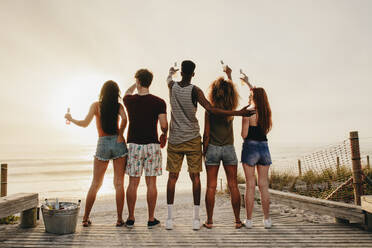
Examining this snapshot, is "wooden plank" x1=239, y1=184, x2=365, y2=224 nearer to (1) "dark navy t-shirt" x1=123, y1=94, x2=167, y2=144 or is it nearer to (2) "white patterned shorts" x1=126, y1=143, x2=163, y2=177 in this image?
(2) "white patterned shorts" x1=126, y1=143, x2=163, y2=177

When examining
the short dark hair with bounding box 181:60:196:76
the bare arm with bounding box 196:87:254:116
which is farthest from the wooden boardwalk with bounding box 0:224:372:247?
the short dark hair with bounding box 181:60:196:76

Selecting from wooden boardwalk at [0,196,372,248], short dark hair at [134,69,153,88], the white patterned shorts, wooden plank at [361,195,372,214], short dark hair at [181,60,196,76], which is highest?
short dark hair at [181,60,196,76]

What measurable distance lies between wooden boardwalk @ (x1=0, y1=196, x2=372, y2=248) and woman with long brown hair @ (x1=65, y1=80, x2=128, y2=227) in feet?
1.70

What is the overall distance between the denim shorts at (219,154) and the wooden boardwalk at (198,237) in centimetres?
97

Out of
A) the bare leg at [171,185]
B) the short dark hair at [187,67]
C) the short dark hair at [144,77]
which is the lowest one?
the bare leg at [171,185]

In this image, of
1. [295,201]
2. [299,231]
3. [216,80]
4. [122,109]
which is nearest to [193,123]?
[216,80]

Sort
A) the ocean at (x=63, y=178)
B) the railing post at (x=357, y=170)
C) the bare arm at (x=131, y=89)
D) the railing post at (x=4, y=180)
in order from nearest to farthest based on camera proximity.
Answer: the bare arm at (x=131, y=89)
the railing post at (x=357, y=170)
the railing post at (x=4, y=180)
the ocean at (x=63, y=178)

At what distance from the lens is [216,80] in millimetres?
4262

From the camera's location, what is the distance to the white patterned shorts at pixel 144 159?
13.6 ft

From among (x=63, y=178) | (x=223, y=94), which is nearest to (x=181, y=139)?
(x=223, y=94)

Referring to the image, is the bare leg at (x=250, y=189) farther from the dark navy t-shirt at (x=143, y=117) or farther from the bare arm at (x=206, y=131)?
the dark navy t-shirt at (x=143, y=117)

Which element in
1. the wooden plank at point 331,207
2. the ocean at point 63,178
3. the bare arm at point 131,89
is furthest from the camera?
the ocean at point 63,178

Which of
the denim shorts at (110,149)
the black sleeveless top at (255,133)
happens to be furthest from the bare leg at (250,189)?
the denim shorts at (110,149)

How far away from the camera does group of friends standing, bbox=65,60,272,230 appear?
408 centimetres
